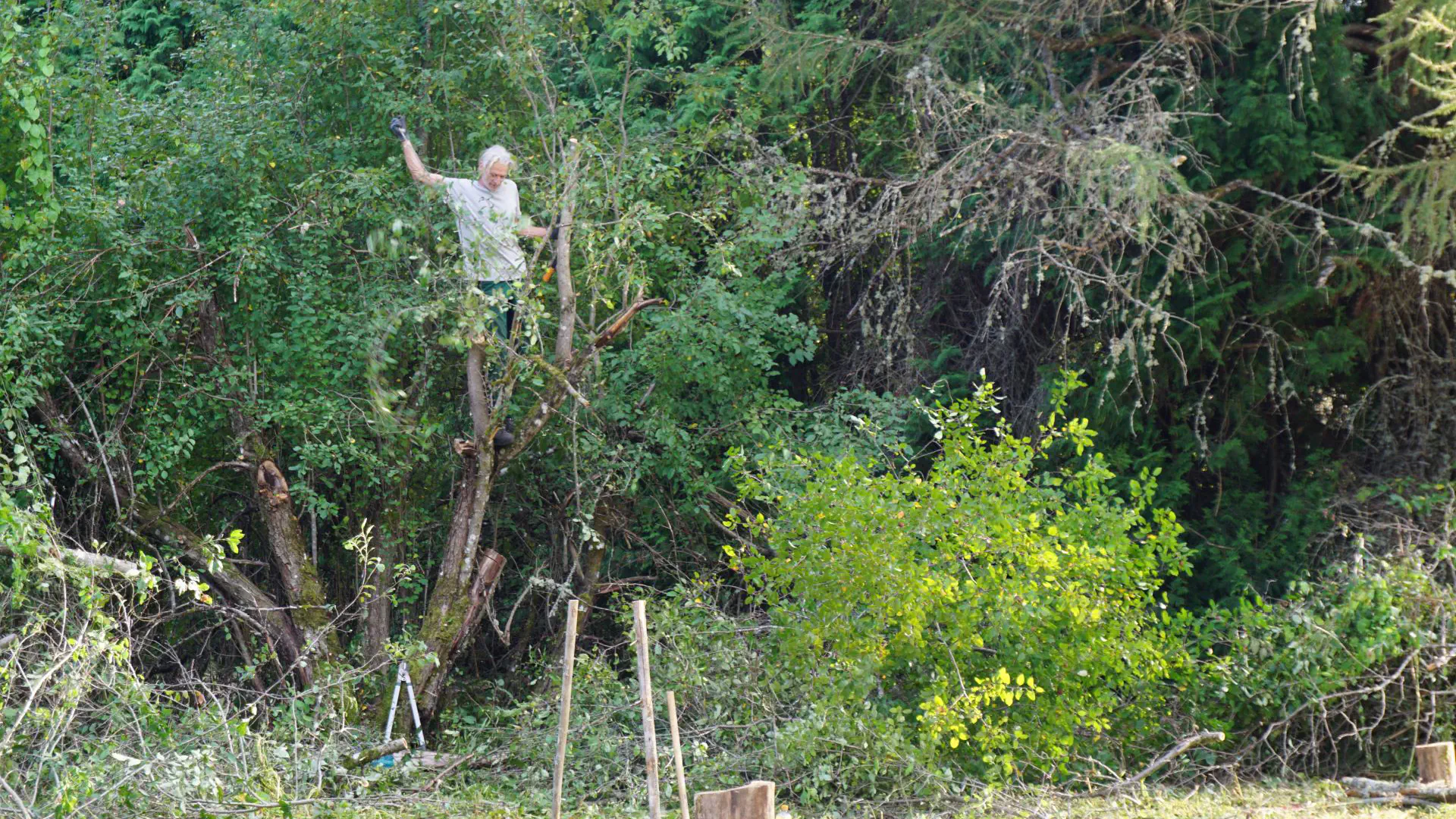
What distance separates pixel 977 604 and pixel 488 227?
9.83 feet

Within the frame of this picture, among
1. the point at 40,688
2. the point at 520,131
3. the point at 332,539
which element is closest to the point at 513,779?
the point at 40,688

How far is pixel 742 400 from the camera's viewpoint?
8.67 meters

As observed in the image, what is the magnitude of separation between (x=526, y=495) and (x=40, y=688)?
3671mm

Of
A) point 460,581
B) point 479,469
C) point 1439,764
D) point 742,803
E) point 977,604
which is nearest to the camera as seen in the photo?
point 742,803

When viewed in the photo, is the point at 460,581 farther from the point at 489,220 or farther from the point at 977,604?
the point at 977,604

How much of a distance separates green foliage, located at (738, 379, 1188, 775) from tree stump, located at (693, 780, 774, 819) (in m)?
1.90

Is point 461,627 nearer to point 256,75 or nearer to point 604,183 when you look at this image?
point 604,183

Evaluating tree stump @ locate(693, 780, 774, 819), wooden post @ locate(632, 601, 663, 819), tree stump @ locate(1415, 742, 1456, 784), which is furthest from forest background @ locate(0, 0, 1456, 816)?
tree stump @ locate(693, 780, 774, 819)

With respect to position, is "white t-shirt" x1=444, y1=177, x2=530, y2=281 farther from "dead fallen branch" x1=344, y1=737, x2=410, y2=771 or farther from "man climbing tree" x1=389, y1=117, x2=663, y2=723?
"dead fallen branch" x1=344, y1=737, x2=410, y2=771

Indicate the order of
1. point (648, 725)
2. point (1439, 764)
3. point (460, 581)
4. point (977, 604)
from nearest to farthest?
point (648, 725) < point (1439, 764) < point (977, 604) < point (460, 581)

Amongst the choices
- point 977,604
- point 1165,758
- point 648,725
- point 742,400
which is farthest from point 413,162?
point 1165,758

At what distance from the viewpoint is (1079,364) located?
8539 mm

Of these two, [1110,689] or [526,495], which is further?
[526,495]

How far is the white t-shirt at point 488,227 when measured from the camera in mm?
6602
